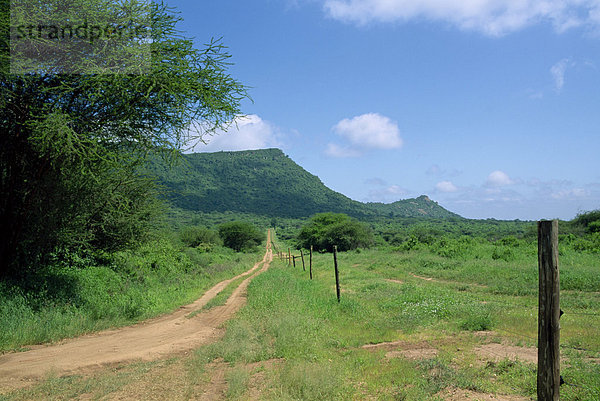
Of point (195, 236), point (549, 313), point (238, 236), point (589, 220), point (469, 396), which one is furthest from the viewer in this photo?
point (238, 236)

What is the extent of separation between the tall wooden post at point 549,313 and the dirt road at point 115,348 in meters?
6.95

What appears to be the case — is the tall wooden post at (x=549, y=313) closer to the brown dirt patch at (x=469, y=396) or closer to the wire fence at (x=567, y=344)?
the wire fence at (x=567, y=344)

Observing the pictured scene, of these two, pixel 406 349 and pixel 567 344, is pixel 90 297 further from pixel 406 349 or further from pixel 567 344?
pixel 567 344

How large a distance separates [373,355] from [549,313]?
3697mm

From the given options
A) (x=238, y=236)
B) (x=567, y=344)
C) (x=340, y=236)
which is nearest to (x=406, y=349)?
(x=567, y=344)

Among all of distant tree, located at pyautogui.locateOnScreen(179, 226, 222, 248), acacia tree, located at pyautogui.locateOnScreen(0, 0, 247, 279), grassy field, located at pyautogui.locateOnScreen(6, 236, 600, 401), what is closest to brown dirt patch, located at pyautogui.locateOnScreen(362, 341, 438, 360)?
grassy field, located at pyautogui.locateOnScreen(6, 236, 600, 401)

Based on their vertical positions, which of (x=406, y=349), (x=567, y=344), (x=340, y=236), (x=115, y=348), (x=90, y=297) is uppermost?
(x=90, y=297)

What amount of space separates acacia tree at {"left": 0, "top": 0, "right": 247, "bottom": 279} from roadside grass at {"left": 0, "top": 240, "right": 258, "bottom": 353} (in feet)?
4.43

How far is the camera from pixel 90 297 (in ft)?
38.7

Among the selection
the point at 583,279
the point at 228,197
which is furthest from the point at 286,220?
the point at 583,279

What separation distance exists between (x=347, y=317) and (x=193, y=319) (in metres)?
4.92

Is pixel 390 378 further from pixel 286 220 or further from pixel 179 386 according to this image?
pixel 286 220

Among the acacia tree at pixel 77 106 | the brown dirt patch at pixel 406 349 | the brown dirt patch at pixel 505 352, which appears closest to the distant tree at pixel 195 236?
the acacia tree at pixel 77 106

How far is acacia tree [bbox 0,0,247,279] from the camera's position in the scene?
930cm
